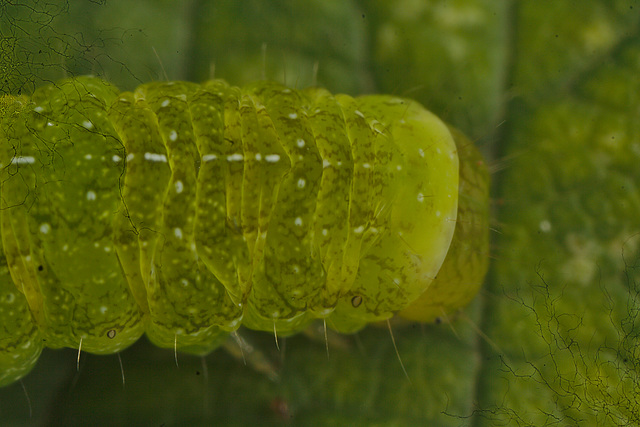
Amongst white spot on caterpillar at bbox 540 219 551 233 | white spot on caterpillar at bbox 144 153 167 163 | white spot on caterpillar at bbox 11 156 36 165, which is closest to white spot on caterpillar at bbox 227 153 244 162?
white spot on caterpillar at bbox 144 153 167 163

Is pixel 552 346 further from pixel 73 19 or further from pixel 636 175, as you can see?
pixel 73 19

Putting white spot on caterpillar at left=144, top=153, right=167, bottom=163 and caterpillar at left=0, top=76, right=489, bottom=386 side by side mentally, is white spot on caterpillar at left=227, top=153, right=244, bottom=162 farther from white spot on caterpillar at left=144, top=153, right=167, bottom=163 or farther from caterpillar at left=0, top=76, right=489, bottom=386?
white spot on caterpillar at left=144, top=153, right=167, bottom=163

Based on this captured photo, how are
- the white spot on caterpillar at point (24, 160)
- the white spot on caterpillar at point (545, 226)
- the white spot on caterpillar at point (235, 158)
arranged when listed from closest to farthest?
the white spot on caterpillar at point (24, 160)
the white spot on caterpillar at point (235, 158)
the white spot on caterpillar at point (545, 226)

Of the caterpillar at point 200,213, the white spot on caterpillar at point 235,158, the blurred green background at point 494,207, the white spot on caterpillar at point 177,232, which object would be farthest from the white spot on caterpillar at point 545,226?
the white spot on caterpillar at point 177,232

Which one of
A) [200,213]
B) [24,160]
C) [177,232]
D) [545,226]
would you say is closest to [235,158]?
[200,213]

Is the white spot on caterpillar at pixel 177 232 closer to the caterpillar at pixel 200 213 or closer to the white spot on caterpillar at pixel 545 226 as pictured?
the caterpillar at pixel 200 213

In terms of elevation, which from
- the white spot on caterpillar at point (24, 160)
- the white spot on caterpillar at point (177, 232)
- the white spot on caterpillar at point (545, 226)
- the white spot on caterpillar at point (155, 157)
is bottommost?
the white spot on caterpillar at point (545, 226)
